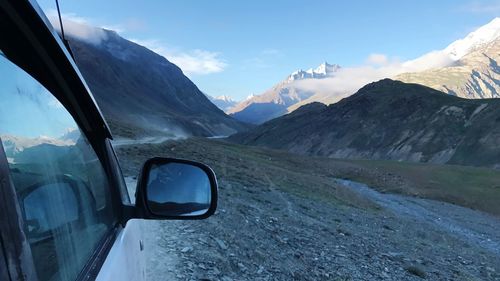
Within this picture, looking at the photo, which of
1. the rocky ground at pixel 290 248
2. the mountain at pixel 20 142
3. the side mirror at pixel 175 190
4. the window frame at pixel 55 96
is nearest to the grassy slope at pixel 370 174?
the rocky ground at pixel 290 248

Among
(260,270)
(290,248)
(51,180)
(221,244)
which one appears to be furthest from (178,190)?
(290,248)

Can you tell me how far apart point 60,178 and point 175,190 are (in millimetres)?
651

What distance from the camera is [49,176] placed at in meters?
1.71

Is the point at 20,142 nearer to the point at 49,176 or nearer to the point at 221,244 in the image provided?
the point at 49,176

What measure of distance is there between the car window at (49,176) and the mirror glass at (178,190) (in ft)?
0.87

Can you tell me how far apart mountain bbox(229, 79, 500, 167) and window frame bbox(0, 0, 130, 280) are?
90291 millimetres

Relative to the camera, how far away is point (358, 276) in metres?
10.0

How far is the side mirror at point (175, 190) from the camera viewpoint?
232 cm

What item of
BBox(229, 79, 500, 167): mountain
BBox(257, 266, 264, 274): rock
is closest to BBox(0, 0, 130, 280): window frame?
BBox(257, 266, 264, 274): rock

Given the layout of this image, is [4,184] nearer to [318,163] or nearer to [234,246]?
[234,246]

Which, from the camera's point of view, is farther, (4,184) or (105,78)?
(105,78)

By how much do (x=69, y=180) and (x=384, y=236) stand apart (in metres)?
16.7

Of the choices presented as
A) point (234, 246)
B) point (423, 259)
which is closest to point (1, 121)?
point (234, 246)

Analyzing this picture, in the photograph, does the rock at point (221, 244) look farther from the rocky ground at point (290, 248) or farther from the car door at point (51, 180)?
the car door at point (51, 180)
